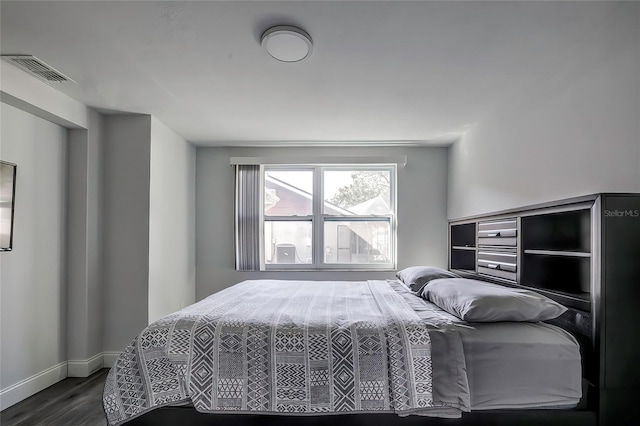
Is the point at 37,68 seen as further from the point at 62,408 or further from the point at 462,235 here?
the point at 462,235

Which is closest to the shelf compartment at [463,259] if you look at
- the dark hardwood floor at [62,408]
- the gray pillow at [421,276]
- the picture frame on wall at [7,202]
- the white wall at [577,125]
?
the white wall at [577,125]

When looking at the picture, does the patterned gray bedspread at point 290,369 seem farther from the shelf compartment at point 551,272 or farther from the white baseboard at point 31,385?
the white baseboard at point 31,385

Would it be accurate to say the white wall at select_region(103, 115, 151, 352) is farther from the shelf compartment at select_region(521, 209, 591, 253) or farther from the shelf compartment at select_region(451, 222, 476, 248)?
the shelf compartment at select_region(521, 209, 591, 253)

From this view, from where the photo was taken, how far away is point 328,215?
5004 millimetres

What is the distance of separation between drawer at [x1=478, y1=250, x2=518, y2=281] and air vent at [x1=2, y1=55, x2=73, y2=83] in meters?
3.44

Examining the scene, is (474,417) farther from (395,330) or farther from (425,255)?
(425,255)

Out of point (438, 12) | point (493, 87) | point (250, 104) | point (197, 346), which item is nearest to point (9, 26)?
point (250, 104)

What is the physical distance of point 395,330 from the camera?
185cm

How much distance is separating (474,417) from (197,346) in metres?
1.37

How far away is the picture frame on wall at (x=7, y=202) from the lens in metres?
2.71

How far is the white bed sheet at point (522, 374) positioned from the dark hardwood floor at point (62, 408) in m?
2.31

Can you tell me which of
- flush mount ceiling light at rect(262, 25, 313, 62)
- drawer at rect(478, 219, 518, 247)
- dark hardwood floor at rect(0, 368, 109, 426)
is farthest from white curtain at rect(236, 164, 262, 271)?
drawer at rect(478, 219, 518, 247)

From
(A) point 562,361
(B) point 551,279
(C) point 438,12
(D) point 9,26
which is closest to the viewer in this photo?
(A) point 562,361

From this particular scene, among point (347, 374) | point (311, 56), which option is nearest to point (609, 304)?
point (347, 374)
